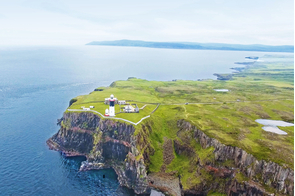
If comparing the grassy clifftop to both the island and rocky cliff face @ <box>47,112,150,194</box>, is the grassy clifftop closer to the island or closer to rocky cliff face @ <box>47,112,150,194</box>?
the island

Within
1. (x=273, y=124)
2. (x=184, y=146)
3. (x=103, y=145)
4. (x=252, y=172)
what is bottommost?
(x=252, y=172)

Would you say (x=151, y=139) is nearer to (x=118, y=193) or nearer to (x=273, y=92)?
(x=118, y=193)

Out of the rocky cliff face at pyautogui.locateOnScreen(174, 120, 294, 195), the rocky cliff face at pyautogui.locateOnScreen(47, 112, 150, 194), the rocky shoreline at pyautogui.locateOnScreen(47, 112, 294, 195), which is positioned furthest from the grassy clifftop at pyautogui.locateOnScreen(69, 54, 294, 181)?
the rocky cliff face at pyautogui.locateOnScreen(47, 112, 150, 194)

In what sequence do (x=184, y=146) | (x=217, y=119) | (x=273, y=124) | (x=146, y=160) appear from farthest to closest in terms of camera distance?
(x=217, y=119) < (x=273, y=124) < (x=184, y=146) < (x=146, y=160)

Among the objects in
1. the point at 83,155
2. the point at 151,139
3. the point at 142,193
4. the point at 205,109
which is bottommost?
the point at 142,193

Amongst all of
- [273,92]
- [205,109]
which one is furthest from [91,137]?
[273,92]

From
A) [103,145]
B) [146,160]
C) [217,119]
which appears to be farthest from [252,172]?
[103,145]

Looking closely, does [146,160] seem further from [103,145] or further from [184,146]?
[103,145]
